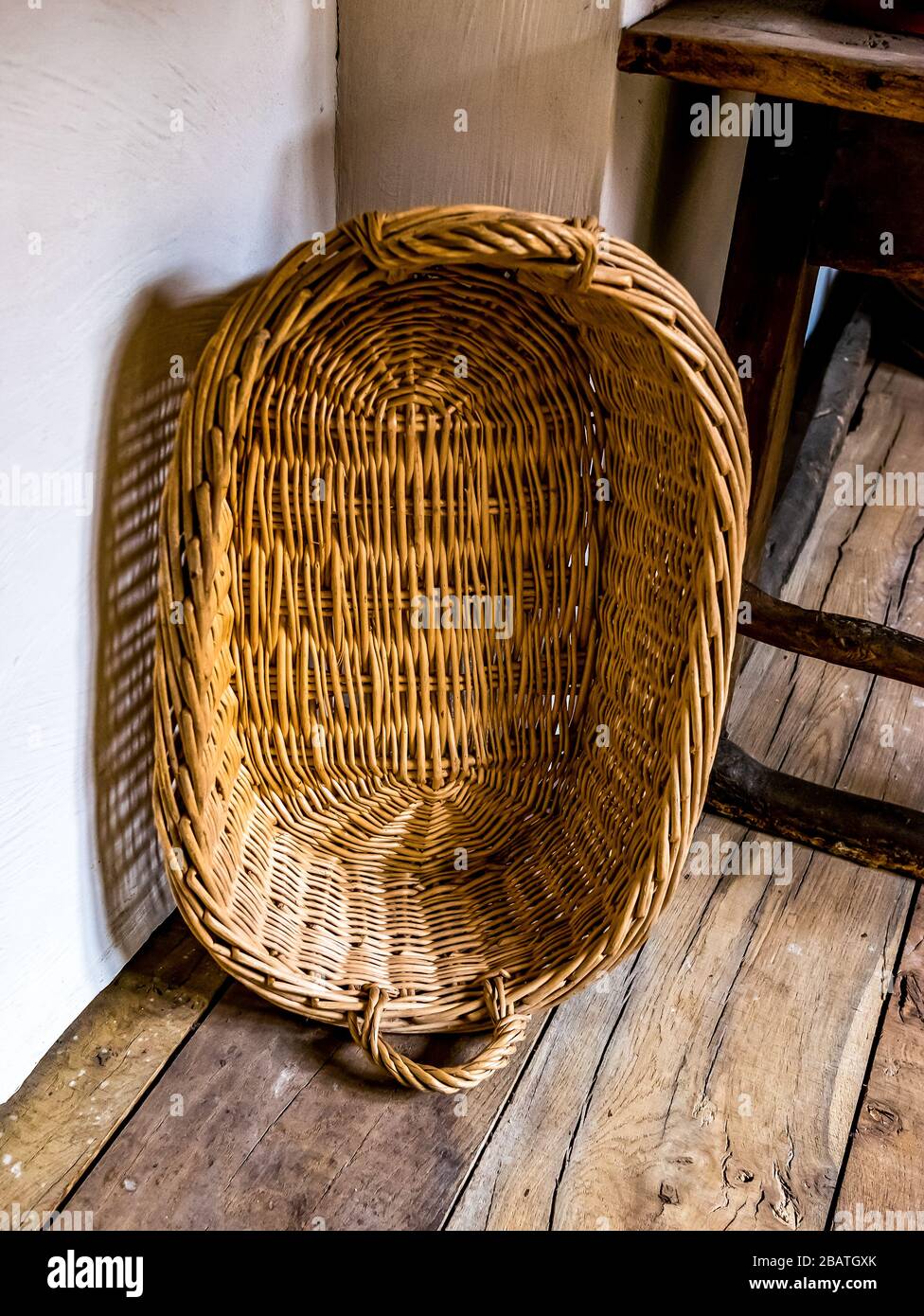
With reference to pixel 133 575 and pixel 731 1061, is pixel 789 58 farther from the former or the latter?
pixel 731 1061

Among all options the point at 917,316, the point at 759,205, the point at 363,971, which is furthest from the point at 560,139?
the point at 917,316

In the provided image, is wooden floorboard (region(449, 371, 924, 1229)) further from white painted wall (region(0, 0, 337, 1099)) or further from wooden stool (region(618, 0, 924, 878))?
white painted wall (region(0, 0, 337, 1099))

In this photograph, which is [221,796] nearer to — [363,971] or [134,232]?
[363,971]

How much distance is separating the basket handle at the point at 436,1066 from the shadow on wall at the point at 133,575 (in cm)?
27

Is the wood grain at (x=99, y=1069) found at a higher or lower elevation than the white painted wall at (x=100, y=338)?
lower

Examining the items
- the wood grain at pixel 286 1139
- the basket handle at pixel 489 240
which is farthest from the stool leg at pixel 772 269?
the wood grain at pixel 286 1139

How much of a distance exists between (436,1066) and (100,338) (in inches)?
28.1

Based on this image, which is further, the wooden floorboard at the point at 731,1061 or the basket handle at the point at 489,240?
the wooden floorboard at the point at 731,1061

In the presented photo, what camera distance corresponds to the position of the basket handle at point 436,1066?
3.56ft

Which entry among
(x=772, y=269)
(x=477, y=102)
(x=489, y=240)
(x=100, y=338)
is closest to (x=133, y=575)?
(x=100, y=338)

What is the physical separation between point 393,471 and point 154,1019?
0.59 metres

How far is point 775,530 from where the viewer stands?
1855mm

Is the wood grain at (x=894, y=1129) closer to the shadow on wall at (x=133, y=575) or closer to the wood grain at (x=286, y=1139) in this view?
the wood grain at (x=286, y=1139)

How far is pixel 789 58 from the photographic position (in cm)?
101
